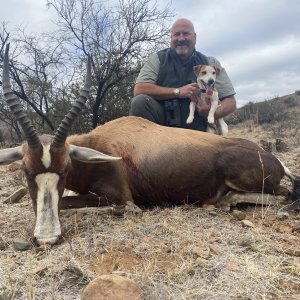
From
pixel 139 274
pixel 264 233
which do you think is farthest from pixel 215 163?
pixel 139 274

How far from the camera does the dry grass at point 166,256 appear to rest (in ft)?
8.11

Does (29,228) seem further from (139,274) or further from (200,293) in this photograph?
(200,293)

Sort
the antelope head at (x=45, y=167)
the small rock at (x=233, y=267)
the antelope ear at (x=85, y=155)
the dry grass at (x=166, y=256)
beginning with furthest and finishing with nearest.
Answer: the antelope ear at (x=85, y=155), the antelope head at (x=45, y=167), the small rock at (x=233, y=267), the dry grass at (x=166, y=256)

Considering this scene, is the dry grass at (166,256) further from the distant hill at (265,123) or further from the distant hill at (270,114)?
the distant hill at (270,114)

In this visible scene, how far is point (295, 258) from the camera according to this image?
2.95 meters

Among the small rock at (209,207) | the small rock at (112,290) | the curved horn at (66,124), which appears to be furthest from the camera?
the small rock at (209,207)

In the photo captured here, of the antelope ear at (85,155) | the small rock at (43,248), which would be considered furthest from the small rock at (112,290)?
the antelope ear at (85,155)

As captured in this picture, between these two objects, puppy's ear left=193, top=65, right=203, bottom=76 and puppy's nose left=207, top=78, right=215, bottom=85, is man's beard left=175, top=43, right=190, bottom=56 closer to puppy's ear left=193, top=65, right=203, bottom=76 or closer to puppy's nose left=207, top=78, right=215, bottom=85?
puppy's ear left=193, top=65, right=203, bottom=76

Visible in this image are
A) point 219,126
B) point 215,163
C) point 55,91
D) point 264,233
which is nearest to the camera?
point 264,233

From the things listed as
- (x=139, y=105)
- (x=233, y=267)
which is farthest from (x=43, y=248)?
(x=139, y=105)

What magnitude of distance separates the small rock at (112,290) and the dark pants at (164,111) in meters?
4.18

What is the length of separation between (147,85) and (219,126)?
4.87 feet

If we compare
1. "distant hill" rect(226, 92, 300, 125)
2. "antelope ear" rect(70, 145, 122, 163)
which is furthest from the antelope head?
"distant hill" rect(226, 92, 300, 125)

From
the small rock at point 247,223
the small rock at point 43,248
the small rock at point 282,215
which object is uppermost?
the small rock at point 43,248
